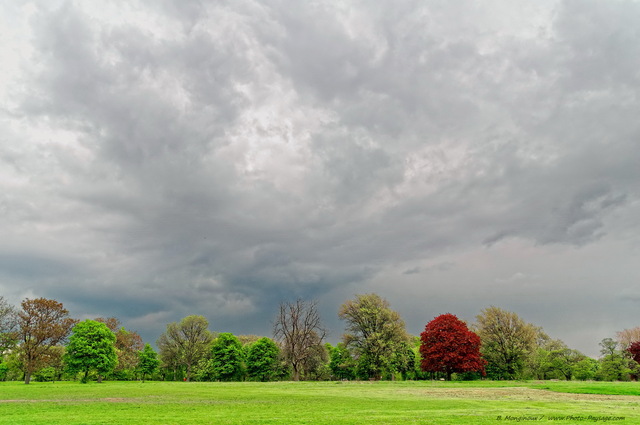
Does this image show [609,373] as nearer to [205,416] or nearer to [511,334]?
[511,334]

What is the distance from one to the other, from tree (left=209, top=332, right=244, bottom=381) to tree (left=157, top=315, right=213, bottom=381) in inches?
302

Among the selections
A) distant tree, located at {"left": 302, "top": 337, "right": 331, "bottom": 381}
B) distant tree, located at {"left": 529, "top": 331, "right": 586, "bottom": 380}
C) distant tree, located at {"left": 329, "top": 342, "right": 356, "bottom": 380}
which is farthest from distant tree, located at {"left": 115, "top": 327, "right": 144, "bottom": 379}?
distant tree, located at {"left": 529, "top": 331, "right": 586, "bottom": 380}

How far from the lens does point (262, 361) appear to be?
114438 mm

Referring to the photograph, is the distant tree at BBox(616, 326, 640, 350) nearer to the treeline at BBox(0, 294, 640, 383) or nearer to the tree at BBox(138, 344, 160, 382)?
the treeline at BBox(0, 294, 640, 383)

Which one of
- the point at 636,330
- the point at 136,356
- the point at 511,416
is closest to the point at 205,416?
the point at 511,416

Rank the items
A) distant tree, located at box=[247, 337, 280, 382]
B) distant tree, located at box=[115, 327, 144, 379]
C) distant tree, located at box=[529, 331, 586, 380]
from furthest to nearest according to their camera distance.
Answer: distant tree, located at box=[247, 337, 280, 382] → distant tree, located at box=[115, 327, 144, 379] → distant tree, located at box=[529, 331, 586, 380]

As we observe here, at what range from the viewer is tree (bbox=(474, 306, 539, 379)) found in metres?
89.1

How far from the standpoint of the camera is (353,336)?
9275 centimetres

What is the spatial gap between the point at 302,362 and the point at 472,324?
44742mm

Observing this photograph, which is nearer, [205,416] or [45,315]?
[205,416]

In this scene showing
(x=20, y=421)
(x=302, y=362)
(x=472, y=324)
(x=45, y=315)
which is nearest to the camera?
(x=20, y=421)

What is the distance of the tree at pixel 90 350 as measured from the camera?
271ft

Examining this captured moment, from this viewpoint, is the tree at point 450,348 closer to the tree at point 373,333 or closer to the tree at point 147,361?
the tree at point 373,333

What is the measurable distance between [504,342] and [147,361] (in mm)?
100105
